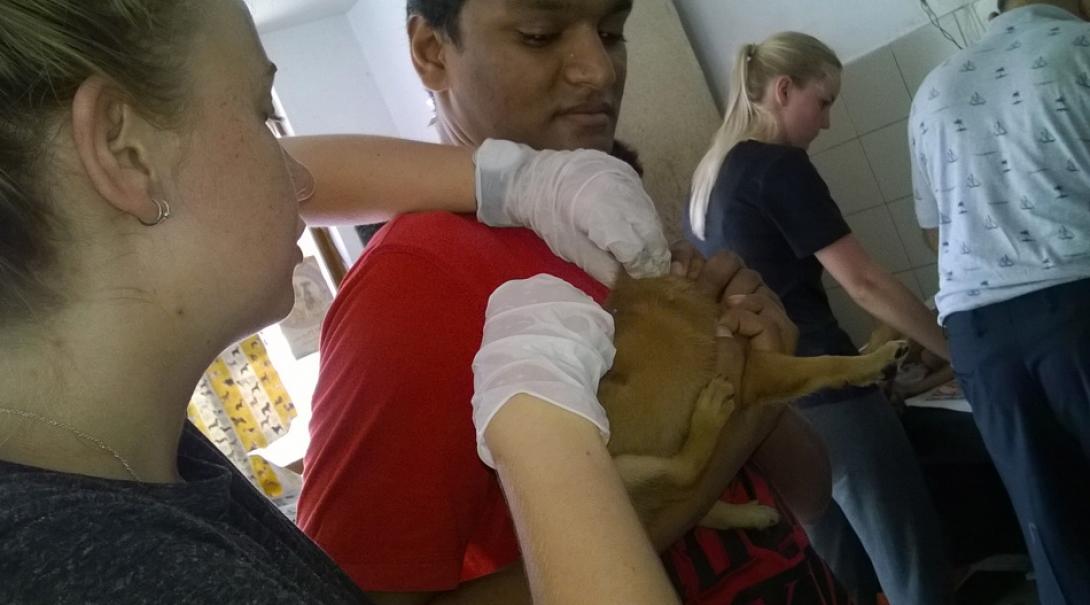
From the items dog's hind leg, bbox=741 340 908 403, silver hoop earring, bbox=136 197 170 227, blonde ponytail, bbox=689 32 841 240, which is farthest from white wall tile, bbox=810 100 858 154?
silver hoop earring, bbox=136 197 170 227

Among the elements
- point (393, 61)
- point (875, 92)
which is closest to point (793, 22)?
point (875, 92)

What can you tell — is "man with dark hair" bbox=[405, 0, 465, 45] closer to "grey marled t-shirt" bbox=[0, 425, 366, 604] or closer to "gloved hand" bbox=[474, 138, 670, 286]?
"gloved hand" bbox=[474, 138, 670, 286]

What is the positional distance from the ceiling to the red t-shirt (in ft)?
11.0

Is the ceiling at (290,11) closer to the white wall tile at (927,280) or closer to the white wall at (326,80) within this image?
the white wall at (326,80)

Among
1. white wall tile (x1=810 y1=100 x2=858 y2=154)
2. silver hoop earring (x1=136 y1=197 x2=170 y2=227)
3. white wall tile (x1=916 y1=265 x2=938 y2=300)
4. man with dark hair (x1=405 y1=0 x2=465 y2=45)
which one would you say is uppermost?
man with dark hair (x1=405 y1=0 x2=465 y2=45)

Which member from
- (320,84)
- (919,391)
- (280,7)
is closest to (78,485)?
(919,391)

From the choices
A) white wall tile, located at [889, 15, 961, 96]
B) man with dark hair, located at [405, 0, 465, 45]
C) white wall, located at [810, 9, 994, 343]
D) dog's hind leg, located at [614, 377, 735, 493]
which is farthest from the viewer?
white wall, located at [810, 9, 994, 343]

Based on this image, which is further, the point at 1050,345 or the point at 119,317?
the point at 1050,345

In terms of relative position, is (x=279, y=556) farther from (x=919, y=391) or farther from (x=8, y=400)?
(x=919, y=391)

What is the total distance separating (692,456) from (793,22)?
7.55ft

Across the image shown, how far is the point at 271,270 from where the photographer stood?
1.89 feet

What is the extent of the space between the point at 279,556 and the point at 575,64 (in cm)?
67

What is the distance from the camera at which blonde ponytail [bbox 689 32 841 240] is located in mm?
2260

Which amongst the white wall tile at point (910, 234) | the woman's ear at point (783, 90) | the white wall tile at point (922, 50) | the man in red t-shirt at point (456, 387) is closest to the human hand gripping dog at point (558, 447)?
the man in red t-shirt at point (456, 387)
